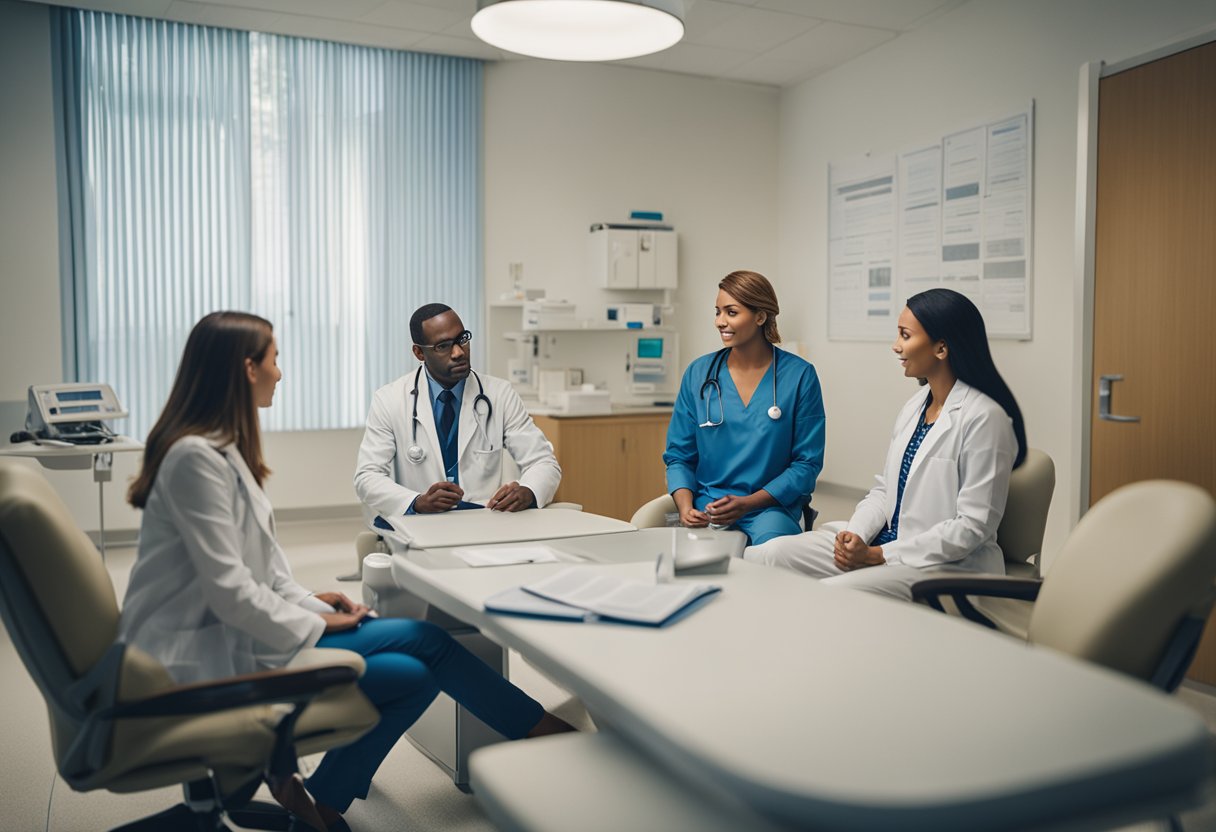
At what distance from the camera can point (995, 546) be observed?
2.59m

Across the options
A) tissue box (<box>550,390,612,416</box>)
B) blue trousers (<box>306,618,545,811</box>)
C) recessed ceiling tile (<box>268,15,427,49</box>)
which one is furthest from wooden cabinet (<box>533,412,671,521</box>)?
blue trousers (<box>306,618,545,811</box>)

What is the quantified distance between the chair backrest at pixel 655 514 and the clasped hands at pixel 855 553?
718mm

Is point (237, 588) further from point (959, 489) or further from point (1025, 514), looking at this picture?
point (1025, 514)

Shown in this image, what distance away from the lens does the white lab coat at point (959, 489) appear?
8.31 ft

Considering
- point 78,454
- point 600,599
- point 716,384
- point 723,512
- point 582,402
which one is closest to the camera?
point 600,599

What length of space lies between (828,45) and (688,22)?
97 centimetres

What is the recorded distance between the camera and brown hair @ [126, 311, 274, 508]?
1.91m

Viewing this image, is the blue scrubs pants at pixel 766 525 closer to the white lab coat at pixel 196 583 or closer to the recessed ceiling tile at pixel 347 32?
the white lab coat at pixel 196 583

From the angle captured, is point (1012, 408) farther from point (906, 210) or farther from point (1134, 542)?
point (906, 210)

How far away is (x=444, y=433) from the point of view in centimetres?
327

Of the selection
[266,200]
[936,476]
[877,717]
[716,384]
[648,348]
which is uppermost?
[266,200]

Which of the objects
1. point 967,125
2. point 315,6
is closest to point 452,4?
point 315,6

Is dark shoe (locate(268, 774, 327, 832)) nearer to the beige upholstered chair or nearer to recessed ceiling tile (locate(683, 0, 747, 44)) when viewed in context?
the beige upholstered chair

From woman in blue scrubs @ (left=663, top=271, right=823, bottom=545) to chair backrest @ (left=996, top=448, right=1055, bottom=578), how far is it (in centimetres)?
63
